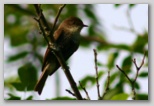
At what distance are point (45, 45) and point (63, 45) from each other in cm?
22

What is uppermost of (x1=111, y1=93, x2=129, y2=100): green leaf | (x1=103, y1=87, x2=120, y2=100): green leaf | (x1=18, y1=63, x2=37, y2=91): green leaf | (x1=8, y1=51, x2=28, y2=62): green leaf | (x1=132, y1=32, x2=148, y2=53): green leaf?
(x1=132, y1=32, x2=148, y2=53): green leaf

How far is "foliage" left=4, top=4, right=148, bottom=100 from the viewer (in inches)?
126

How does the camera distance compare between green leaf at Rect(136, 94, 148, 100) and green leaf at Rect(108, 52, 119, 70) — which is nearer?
green leaf at Rect(136, 94, 148, 100)

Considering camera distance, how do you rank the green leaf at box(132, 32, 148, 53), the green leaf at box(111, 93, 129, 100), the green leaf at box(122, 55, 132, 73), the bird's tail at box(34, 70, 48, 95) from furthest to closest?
the green leaf at box(132, 32, 148, 53), the green leaf at box(122, 55, 132, 73), the bird's tail at box(34, 70, 48, 95), the green leaf at box(111, 93, 129, 100)

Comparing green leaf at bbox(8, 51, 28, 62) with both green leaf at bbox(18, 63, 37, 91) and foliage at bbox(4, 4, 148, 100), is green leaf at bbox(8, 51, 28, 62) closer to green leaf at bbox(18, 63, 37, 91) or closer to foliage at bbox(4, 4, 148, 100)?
foliage at bbox(4, 4, 148, 100)

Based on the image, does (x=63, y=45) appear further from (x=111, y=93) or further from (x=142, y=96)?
(x=142, y=96)

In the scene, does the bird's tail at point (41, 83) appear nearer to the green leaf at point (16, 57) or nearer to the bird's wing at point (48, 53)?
the bird's wing at point (48, 53)

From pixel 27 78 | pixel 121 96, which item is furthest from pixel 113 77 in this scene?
pixel 27 78

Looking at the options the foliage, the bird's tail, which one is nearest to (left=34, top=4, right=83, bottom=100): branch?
the foliage

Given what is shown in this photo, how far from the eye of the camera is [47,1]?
3316 millimetres

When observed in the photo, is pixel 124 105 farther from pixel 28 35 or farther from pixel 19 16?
pixel 19 16

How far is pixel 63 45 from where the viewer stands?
3.23 meters

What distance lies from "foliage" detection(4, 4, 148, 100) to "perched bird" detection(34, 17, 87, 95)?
7 centimetres

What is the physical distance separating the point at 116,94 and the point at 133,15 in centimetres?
60
